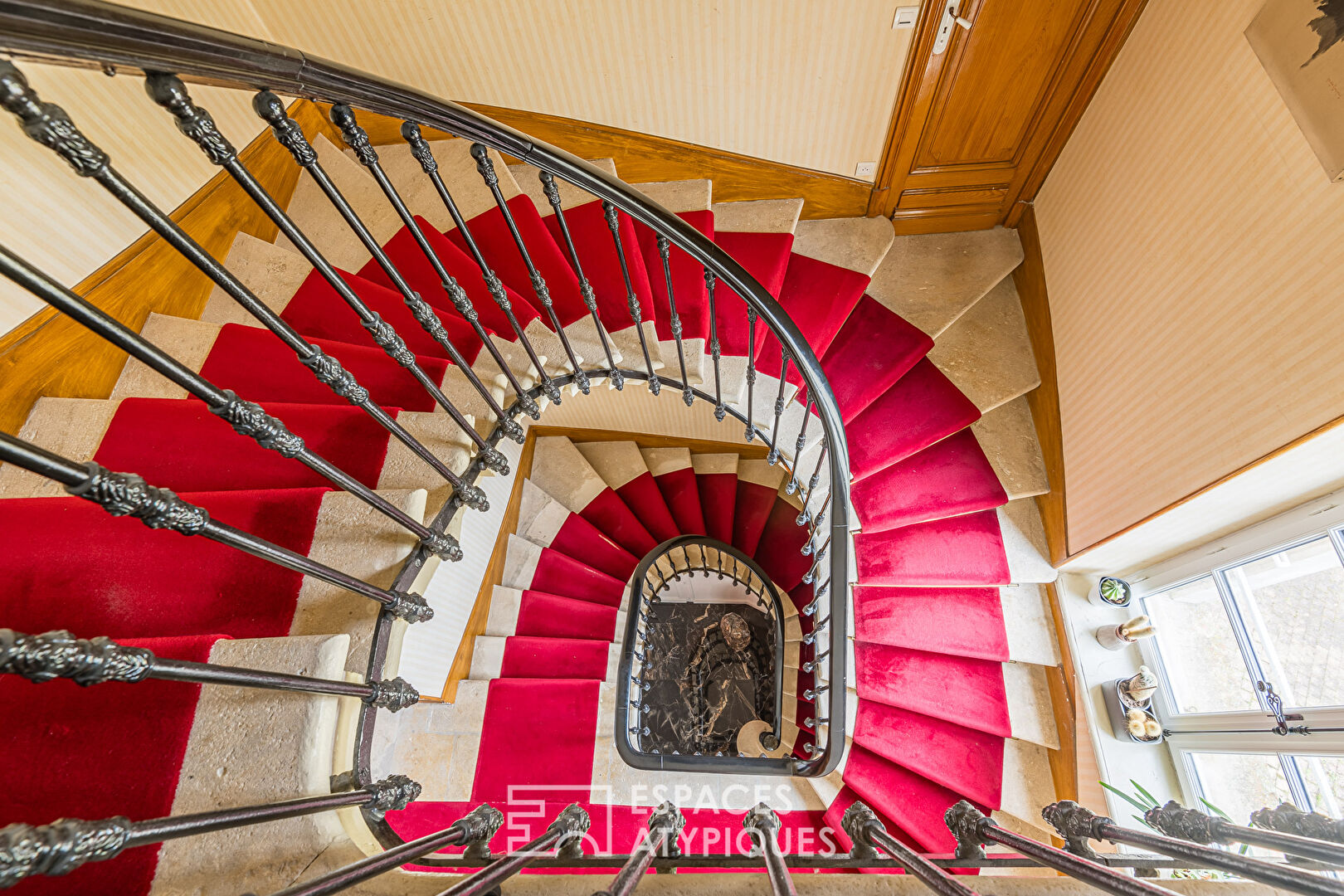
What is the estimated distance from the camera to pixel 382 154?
2.94 meters

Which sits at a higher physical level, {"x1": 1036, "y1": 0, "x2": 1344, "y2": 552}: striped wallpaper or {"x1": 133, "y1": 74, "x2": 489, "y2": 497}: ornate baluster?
{"x1": 1036, "y1": 0, "x2": 1344, "y2": 552}: striped wallpaper

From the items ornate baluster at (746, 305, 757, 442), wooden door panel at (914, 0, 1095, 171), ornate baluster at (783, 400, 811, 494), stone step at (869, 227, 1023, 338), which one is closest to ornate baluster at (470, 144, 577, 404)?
ornate baluster at (746, 305, 757, 442)

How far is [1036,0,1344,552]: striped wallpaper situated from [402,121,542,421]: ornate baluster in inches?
83.3

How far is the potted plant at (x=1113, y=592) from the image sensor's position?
2.56m

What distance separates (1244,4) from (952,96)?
3.31 ft

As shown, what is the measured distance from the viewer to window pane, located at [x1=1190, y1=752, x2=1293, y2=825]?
1967 millimetres

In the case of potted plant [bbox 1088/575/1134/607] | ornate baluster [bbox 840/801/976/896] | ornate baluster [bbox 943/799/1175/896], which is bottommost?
ornate baluster [bbox 840/801/976/896]

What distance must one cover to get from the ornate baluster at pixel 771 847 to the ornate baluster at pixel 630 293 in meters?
1.35

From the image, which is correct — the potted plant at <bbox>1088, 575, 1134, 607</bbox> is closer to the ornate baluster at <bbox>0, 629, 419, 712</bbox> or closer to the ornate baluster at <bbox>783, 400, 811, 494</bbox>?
the ornate baluster at <bbox>783, 400, 811, 494</bbox>

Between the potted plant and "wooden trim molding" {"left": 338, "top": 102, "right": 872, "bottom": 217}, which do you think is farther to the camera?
"wooden trim molding" {"left": 338, "top": 102, "right": 872, "bottom": 217}

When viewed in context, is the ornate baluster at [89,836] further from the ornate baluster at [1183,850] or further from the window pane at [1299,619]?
the window pane at [1299,619]

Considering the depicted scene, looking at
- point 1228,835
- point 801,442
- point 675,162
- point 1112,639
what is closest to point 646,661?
point 801,442

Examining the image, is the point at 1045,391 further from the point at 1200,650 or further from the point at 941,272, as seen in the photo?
the point at 1200,650

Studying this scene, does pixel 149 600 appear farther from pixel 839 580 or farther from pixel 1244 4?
pixel 1244 4
